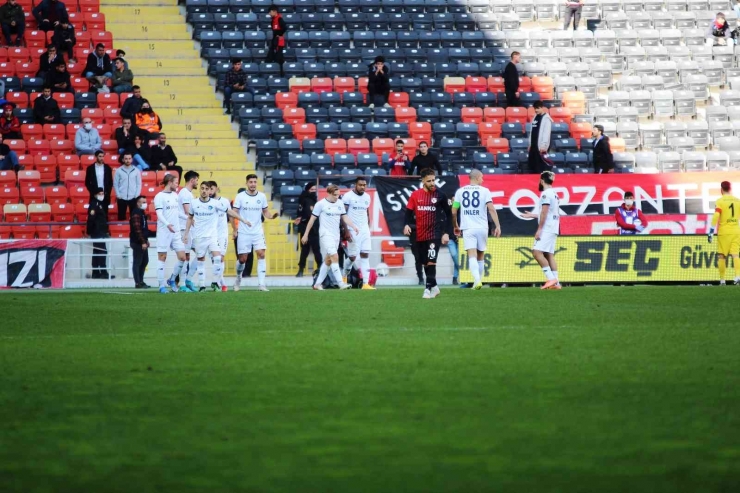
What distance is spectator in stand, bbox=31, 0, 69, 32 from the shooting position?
29547mm

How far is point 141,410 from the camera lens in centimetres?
622

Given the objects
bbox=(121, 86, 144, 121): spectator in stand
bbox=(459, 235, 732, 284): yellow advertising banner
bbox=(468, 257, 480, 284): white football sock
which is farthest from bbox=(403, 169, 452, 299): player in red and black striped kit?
bbox=(121, 86, 144, 121): spectator in stand

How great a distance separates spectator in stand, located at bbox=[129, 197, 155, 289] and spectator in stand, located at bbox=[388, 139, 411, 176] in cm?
578

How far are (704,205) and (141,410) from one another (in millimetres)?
20770

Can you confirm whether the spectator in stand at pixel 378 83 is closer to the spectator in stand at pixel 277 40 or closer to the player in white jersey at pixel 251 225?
the spectator in stand at pixel 277 40

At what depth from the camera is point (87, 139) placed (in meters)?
26.1

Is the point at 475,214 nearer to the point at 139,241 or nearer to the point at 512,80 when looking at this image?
the point at 139,241

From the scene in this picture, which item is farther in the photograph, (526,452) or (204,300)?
(204,300)

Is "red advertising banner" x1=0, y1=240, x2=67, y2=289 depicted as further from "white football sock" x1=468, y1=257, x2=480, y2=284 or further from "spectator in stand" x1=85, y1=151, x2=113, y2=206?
"white football sock" x1=468, y1=257, x2=480, y2=284

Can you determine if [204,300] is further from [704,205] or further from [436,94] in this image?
[436,94]

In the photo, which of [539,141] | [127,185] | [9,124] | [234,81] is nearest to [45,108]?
[9,124]

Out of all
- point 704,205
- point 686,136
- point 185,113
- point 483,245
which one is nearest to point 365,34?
point 185,113

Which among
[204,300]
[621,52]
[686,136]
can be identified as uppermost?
[621,52]

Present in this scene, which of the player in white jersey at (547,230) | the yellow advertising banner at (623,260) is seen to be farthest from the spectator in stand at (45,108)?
the player in white jersey at (547,230)
